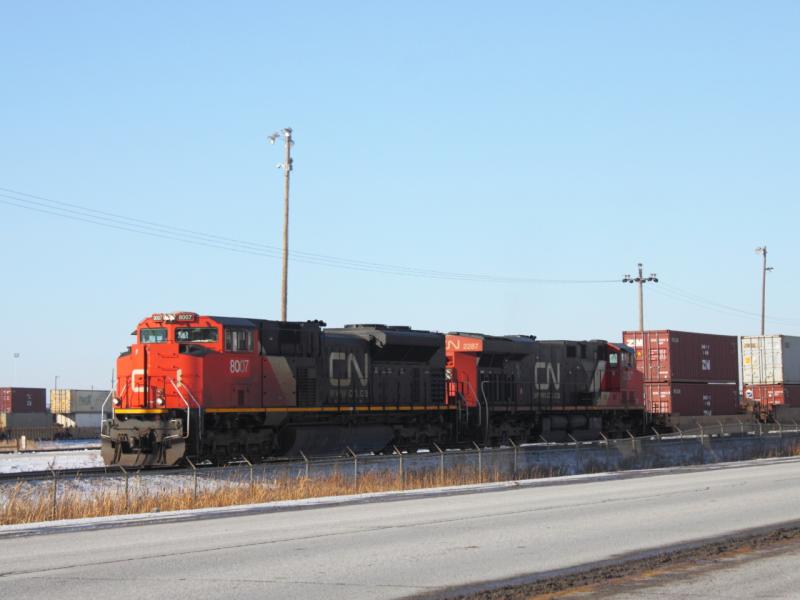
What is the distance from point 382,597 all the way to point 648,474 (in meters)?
19.0

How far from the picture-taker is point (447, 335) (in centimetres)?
3703

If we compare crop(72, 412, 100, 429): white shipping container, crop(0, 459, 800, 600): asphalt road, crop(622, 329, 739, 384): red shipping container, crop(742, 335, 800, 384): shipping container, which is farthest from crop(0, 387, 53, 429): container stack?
crop(0, 459, 800, 600): asphalt road

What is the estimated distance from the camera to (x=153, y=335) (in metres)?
28.4

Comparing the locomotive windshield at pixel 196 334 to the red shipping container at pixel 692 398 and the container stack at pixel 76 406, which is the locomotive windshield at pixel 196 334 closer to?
the red shipping container at pixel 692 398

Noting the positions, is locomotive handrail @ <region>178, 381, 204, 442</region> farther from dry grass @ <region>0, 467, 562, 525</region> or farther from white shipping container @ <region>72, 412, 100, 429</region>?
white shipping container @ <region>72, 412, 100, 429</region>

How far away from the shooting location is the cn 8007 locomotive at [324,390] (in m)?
27.4

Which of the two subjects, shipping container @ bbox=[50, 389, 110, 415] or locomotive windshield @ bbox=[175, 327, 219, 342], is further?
shipping container @ bbox=[50, 389, 110, 415]

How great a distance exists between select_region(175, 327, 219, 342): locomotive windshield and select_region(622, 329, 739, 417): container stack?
25.2m

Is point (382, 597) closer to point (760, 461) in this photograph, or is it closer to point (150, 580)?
point (150, 580)

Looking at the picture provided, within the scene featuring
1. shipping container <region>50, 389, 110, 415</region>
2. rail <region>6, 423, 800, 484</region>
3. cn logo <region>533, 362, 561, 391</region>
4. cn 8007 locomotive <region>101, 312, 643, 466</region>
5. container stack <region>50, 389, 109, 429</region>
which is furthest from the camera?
shipping container <region>50, 389, 110, 415</region>

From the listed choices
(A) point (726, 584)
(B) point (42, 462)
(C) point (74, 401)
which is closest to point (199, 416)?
(B) point (42, 462)

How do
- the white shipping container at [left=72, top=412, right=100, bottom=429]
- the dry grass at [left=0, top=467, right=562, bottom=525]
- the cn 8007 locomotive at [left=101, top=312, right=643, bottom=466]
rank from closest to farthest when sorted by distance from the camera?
1. the dry grass at [left=0, top=467, right=562, bottom=525]
2. the cn 8007 locomotive at [left=101, top=312, right=643, bottom=466]
3. the white shipping container at [left=72, top=412, right=100, bottom=429]

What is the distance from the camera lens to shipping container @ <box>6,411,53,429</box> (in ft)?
270

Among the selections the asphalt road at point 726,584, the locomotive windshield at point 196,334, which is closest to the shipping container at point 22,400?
the locomotive windshield at point 196,334
